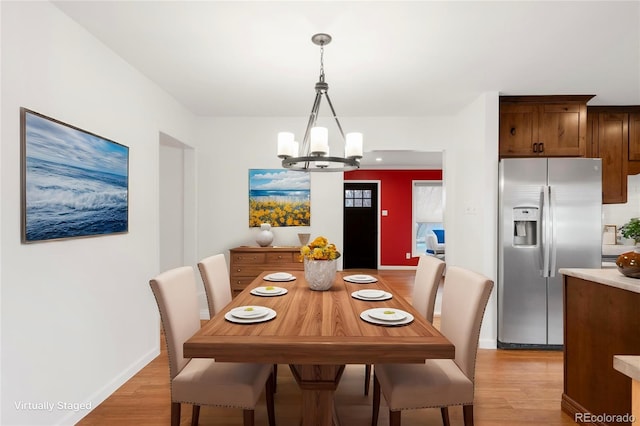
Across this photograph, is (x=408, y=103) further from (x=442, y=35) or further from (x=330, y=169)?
(x=330, y=169)

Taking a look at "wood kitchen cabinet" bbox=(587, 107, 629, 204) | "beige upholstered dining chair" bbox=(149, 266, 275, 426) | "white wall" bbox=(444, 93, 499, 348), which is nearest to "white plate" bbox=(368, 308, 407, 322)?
"beige upholstered dining chair" bbox=(149, 266, 275, 426)

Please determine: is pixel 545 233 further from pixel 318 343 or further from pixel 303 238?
pixel 318 343

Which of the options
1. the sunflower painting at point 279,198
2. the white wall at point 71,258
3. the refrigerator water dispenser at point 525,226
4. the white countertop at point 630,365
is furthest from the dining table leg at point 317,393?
the sunflower painting at point 279,198

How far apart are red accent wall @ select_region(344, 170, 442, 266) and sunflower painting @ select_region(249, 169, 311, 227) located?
3.88 metres

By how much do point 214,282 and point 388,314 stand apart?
126 cm

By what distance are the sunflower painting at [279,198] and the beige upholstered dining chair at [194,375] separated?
98.1 inches

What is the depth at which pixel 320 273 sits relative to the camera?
2.23 m

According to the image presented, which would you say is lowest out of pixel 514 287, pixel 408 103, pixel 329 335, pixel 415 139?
pixel 514 287

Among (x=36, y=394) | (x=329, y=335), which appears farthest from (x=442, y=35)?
(x=36, y=394)

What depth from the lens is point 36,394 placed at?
1.89 meters

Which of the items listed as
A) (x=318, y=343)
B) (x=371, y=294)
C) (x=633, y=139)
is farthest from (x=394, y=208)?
(x=318, y=343)

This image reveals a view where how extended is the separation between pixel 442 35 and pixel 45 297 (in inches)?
111

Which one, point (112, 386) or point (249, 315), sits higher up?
point (249, 315)

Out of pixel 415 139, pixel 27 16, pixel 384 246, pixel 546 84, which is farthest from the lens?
pixel 384 246
